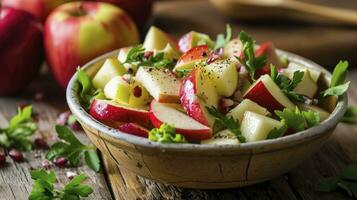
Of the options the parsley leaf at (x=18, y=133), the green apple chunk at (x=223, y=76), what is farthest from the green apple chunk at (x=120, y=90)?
the parsley leaf at (x=18, y=133)

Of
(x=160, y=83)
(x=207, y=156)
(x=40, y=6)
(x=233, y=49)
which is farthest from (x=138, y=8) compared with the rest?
(x=207, y=156)

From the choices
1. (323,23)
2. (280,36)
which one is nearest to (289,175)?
(280,36)

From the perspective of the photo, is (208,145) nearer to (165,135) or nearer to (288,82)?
(165,135)

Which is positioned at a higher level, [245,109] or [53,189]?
[245,109]

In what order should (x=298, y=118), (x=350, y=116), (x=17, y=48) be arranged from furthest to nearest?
(x=17, y=48) → (x=350, y=116) → (x=298, y=118)

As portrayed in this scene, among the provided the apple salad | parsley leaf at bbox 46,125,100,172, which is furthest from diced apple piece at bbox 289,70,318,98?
parsley leaf at bbox 46,125,100,172

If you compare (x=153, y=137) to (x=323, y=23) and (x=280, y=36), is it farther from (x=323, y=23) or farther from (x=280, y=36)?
(x=323, y=23)

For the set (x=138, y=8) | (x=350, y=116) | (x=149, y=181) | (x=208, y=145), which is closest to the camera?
(x=208, y=145)

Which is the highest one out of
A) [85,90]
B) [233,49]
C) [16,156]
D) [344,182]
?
[233,49]
